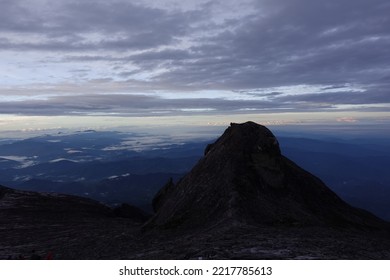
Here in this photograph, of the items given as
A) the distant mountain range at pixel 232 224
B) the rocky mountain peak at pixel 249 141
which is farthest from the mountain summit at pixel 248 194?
the distant mountain range at pixel 232 224

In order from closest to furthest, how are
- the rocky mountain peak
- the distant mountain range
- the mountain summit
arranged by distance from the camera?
the distant mountain range, the mountain summit, the rocky mountain peak

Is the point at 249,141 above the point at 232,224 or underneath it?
above

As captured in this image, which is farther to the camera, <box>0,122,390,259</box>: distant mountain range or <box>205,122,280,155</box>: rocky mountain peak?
<box>205,122,280,155</box>: rocky mountain peak

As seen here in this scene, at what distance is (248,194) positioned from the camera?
34.6m

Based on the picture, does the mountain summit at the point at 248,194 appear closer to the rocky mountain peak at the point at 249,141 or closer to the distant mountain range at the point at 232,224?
the rocky mountain peak at the point at 249,141

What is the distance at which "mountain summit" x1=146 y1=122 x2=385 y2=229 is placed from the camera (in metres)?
32.1

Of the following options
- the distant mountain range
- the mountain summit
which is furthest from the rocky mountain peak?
the distant mountain range

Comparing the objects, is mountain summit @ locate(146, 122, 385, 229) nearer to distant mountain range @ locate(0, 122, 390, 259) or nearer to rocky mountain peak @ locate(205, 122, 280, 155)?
rocky mountain peak @ locate(205, 122, 280, 155)

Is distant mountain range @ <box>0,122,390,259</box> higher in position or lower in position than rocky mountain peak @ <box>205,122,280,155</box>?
lower

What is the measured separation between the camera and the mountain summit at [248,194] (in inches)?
1264

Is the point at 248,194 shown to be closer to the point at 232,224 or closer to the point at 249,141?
the point at 232,224

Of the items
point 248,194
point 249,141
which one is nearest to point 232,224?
point 248,194
